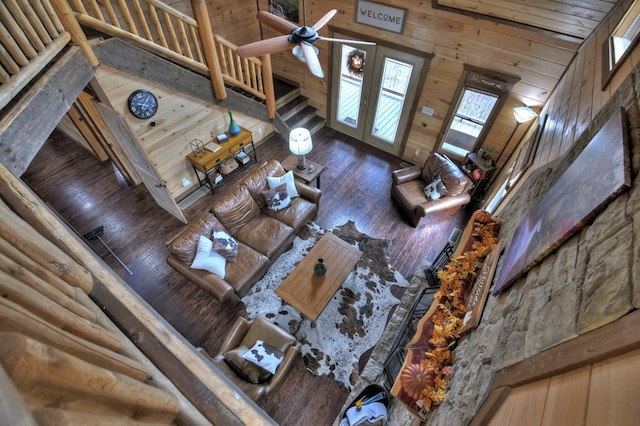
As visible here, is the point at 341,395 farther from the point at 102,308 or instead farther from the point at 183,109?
the point at 183,109

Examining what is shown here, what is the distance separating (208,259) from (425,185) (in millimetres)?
3627

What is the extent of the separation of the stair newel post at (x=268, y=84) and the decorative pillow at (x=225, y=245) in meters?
2.70

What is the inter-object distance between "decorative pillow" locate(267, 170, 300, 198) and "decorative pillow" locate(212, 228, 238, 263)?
106 cm

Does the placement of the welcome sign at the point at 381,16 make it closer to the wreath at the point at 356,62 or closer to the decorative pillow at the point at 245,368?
the wreath at the point at 356,62

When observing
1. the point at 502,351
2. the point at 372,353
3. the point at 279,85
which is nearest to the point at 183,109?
the point at 279,85

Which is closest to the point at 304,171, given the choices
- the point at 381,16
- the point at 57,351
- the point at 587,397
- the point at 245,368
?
the point at 381,16

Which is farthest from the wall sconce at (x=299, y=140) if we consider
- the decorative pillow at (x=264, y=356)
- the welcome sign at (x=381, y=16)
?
the decorative pillow at (x=264, y=356)

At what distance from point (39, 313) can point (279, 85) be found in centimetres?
662

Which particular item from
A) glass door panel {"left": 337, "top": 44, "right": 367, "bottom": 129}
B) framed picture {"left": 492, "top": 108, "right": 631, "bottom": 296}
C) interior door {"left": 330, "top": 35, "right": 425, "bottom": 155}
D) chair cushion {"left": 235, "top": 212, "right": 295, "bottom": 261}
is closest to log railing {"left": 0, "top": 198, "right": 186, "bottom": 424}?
framed picture {"left": 492, "top": 108, "right": 631, "bottom": 296}

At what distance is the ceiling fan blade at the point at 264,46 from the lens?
2.42m

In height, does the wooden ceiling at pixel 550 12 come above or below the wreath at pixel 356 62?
above

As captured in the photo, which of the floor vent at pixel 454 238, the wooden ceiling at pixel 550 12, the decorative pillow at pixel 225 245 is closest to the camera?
the wooden ceiling at pixel 550 12

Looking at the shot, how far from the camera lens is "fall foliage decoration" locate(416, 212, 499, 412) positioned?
5.89 feet

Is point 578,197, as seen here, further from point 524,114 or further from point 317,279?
point 524,114
